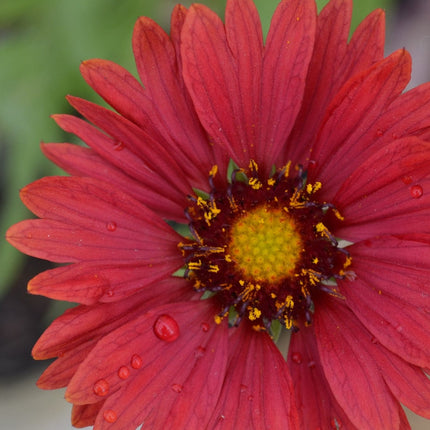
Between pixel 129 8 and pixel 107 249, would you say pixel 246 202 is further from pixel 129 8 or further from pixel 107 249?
pixel 129 8

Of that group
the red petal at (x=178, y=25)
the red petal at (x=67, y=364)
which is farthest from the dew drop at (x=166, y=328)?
the red petal at (x=178, y=25)

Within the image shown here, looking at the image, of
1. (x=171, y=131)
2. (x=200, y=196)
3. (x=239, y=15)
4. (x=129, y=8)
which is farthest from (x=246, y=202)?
(x=129, y=8)

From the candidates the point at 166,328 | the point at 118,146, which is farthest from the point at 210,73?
the point at 166,328

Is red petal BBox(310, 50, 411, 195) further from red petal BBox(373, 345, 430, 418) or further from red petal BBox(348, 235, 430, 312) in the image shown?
red petal BBox(373, 345, 430, 418)

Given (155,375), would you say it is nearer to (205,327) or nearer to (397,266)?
(205,327)

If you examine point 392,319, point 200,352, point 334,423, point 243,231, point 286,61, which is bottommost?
point 334,423

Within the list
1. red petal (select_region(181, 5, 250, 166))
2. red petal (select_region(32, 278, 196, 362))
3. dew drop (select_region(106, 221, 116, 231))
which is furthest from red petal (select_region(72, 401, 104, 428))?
red petal (select_region(181, 5, 250, 166))
